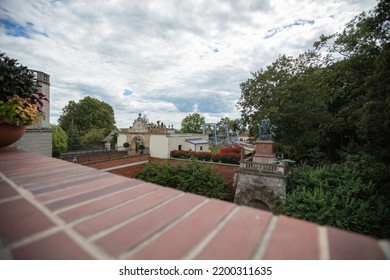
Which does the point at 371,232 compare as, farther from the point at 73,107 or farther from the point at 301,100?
the point at 73,107

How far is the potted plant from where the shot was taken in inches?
105

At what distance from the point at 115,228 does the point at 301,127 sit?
1651 cm

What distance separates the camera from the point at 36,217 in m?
0.84

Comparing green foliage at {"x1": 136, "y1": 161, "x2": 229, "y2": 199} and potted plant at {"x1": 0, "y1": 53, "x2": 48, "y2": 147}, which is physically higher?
potted plant at {"x1": 0, "y1": 53, "x2": 48, "y2": 147}

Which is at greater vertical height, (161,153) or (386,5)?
(386,5)

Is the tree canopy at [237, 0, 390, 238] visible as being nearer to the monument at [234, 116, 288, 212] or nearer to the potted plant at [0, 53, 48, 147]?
the monument at [234, 116, 288, 212]

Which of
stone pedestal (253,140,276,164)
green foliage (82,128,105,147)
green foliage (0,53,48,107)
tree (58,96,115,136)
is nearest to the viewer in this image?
green foliage (0,53,48,107)

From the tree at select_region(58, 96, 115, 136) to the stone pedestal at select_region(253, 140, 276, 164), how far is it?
32571 mm

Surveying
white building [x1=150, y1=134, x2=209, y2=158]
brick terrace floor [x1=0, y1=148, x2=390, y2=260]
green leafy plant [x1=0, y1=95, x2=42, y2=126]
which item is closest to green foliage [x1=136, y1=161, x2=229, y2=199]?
white building [x1=150, y1=134, x2=209, y2=158]

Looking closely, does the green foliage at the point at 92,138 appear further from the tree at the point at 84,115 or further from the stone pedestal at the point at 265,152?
the stone pedestal at the point at 265,152

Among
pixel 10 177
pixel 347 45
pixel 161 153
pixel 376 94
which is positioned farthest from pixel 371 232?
pixel 161 153

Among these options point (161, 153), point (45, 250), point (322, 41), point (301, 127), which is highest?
point (322, 41)

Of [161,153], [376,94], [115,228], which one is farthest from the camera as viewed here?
[161,153]

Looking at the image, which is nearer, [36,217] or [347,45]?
[36,217]
